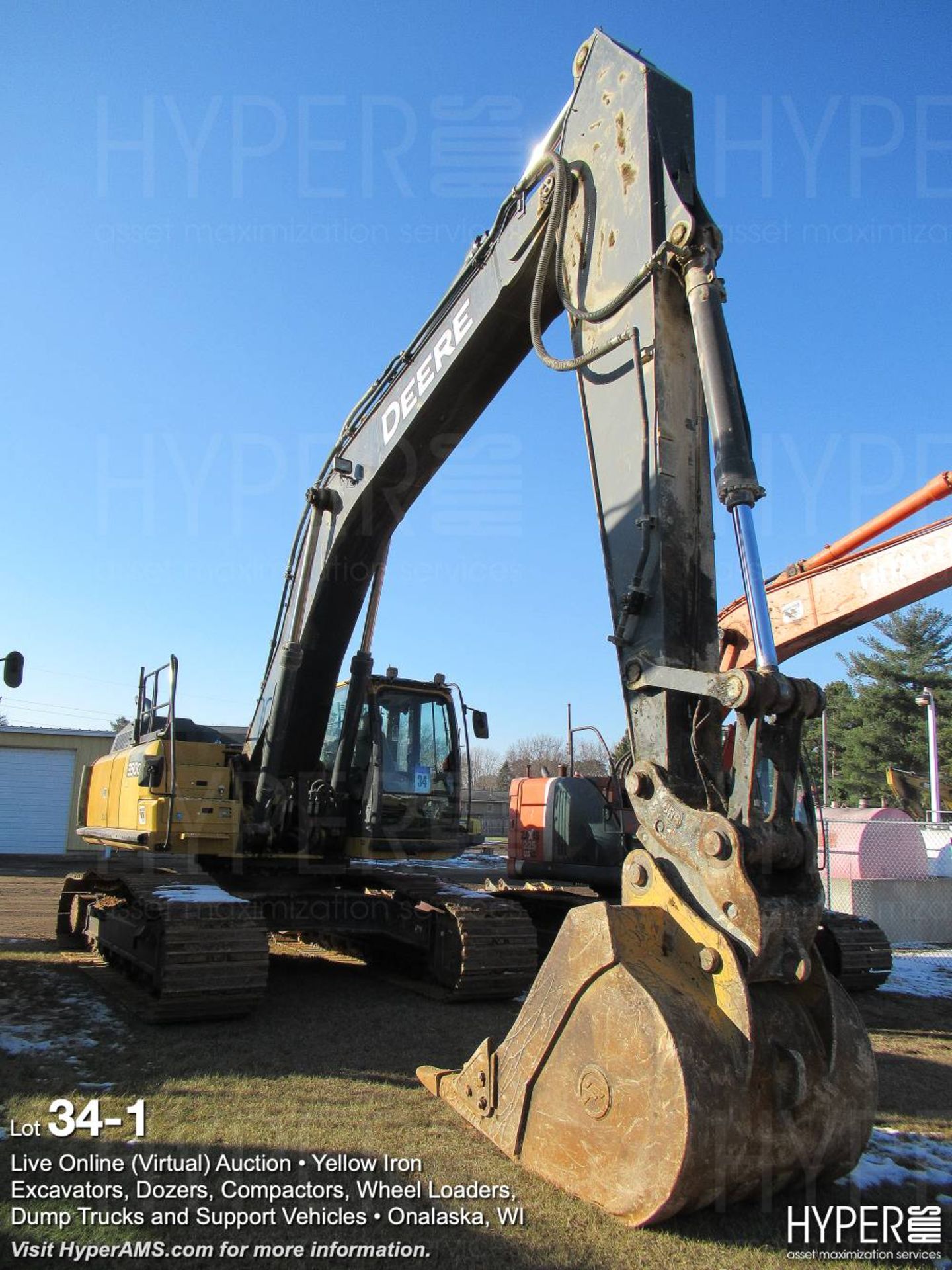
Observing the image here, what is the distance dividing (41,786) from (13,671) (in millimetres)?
17414

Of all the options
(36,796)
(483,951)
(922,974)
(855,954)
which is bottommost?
(922,974)

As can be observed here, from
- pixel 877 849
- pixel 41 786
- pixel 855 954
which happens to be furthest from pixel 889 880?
pixel 41 786

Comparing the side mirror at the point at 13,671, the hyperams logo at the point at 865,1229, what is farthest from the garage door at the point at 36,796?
the hyperams logo at the point at 865,1229

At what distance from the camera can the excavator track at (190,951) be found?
6.14 metres

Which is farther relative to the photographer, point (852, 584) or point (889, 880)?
point (889, 880)

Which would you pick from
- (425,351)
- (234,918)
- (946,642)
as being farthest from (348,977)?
(946,642)

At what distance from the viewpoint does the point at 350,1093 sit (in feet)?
15.8

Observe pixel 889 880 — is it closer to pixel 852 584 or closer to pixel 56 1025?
pixel 852 584

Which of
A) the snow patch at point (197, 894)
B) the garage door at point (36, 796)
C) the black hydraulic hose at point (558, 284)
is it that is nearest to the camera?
the black hydraulic hose at point (558, 284)

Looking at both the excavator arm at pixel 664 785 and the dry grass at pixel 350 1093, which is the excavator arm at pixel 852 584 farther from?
the excavator arm at pixel 664 785

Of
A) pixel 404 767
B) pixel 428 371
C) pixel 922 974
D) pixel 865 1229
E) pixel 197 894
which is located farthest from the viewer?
pixel 922 974

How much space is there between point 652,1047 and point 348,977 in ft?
19.1

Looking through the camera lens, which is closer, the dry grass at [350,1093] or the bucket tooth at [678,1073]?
the bucket tooth at [678,1073]

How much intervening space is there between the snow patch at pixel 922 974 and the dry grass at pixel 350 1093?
0.60 metres
